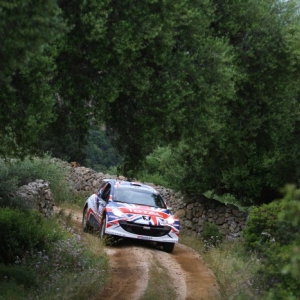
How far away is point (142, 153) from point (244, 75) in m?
2.48

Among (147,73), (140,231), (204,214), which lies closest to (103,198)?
(140,231)

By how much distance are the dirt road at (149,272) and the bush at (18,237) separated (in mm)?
1705

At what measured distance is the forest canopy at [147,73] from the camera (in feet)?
30.1

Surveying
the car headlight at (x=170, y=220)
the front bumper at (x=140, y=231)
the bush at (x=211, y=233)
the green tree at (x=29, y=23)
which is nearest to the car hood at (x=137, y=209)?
the car headlight at (x=170, y=220)

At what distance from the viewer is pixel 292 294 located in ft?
21.3

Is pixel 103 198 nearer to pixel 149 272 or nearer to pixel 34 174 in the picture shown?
pixel 149 272

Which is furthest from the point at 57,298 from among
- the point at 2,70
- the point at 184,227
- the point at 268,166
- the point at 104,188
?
the point at 184,227

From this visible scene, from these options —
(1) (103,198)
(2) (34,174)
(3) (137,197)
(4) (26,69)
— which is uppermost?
(4) (26,69)

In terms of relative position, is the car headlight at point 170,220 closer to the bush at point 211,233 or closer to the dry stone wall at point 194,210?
the bush at point 211,233

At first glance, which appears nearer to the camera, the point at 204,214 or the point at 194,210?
the point at 204,214

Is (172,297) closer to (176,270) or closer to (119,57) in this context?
(176,270)

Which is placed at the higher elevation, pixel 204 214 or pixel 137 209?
pixel 137 209

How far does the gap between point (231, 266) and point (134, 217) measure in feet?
12.0

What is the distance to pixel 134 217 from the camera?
16.3m
